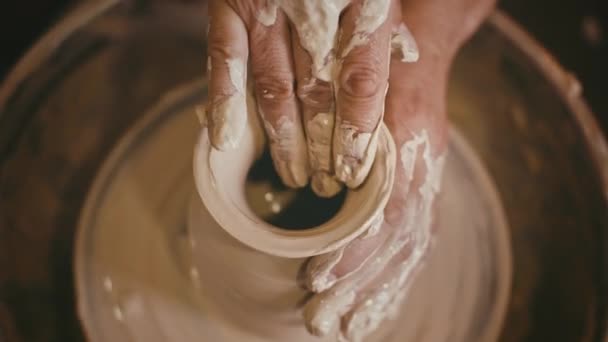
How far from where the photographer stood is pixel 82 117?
5.27 feet

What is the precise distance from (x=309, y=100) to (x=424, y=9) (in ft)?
1.57

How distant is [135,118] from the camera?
5.46 ft

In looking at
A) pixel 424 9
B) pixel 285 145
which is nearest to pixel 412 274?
pixel 285 145

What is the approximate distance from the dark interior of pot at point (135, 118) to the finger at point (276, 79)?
0.76 metres

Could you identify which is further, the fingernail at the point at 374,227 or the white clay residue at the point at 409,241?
the white clay residue at the point at 409,241

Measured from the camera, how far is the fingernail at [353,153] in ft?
2.87

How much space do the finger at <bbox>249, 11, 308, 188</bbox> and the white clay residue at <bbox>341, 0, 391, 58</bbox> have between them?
0.10m

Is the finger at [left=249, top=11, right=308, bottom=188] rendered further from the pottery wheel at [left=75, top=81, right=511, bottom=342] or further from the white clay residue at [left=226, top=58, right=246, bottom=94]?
the pottery wheel at [left=75, top=81, right=511, bottom=342]

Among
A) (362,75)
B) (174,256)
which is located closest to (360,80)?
(362,75)

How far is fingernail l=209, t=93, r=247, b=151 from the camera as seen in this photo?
2.85 feet

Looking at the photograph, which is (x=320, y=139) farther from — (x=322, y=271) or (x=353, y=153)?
(x=322, y=271)

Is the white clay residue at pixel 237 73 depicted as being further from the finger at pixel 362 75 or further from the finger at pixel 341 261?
the finger at pixel 341 261

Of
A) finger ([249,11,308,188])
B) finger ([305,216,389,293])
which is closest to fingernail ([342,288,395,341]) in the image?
finger ([305,216,389,293])

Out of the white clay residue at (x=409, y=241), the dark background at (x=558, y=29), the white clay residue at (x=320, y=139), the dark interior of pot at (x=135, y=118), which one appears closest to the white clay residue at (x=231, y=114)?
the white clay residue at (x=320, y=139)
